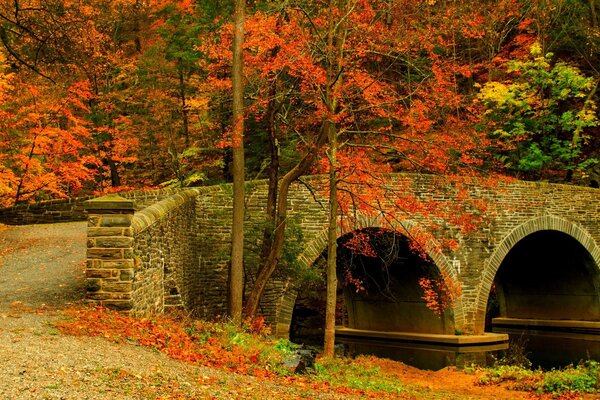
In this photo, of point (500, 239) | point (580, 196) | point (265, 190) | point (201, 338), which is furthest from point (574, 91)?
point (201, 338)

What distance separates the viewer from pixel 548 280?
26359 mm

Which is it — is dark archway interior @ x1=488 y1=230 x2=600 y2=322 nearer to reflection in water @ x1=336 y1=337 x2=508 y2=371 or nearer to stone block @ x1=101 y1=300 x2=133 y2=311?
reflection in water @ x1=336 y1=337 x2=508 y2=371

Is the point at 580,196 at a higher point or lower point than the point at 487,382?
higher

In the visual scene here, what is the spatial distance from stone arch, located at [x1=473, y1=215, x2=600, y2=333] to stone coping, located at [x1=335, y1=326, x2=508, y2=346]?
0.34 metres

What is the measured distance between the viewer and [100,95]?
79.1ft

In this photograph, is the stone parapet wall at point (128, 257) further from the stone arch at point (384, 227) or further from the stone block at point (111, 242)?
the stone arch at point (384, 227)

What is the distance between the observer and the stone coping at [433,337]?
64.2ft

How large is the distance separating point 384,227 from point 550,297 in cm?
1171

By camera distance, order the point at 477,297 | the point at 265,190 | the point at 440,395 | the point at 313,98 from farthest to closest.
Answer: the point at 477,297 < the point at 265,190 < the point at 313,98 < the point at 440,395

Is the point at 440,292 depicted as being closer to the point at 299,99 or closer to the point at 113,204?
the point at 299,99

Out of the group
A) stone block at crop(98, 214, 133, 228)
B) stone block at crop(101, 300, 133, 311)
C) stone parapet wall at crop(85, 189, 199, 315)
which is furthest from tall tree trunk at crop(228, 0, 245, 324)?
stone block at crop(98, 214, 133, 228)

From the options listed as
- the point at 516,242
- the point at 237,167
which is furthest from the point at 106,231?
the point at 516,242

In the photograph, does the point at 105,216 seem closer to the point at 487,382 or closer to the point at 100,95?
the point at 487,382

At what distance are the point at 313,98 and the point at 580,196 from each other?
11776mm
